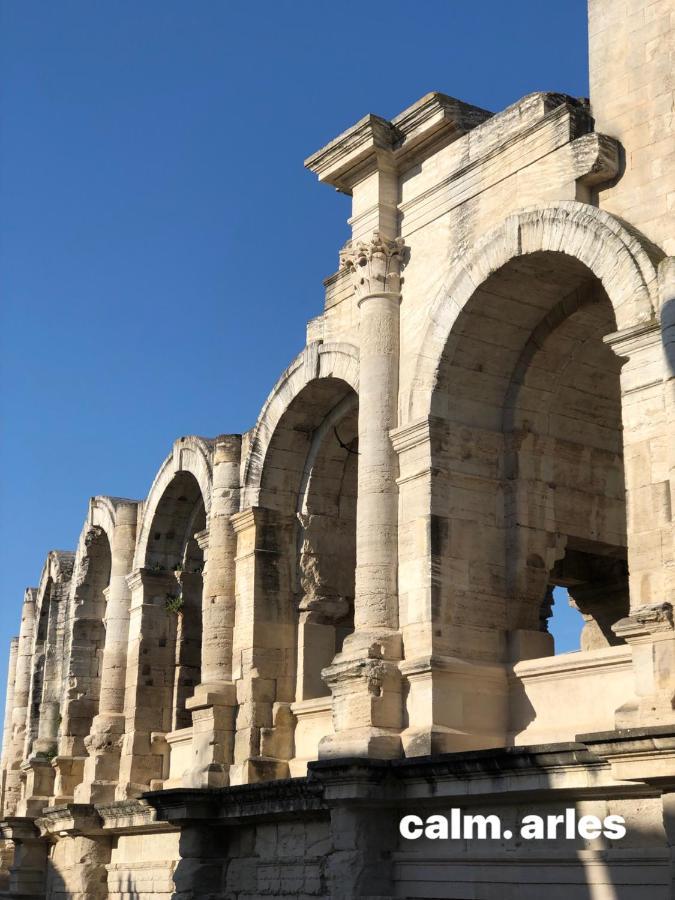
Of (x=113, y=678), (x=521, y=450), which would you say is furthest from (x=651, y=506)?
(x=113, y=678)

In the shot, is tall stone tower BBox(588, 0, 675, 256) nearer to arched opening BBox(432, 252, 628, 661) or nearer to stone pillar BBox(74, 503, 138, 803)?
arched opening BBox(432, 252, 628, 661)

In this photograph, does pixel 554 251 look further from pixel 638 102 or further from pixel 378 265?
pixel 378 265

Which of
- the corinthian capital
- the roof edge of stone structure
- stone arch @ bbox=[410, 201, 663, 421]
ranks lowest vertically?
stone arch @ bbox=[410, 201, 663, 421]

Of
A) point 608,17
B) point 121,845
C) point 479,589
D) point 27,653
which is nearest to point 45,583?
point 27,653

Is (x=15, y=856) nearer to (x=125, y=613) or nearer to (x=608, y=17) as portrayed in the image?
(x=125, y=613)

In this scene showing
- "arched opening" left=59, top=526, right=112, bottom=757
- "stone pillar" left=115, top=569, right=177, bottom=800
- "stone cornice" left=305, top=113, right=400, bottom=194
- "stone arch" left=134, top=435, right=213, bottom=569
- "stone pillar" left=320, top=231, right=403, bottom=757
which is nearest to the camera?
"stone pillar" left=320, top=231, right=403, bottom=757

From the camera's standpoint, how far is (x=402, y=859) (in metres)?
10.3

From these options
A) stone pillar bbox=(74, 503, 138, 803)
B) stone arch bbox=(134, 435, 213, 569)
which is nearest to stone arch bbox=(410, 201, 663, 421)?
stone arch bbox=(134, 435, 213, 569)

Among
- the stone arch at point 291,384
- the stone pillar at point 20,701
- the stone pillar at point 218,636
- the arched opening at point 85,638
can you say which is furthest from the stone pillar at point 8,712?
the stone arch at point 291,384

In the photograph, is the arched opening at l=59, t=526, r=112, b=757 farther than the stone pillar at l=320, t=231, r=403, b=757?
Yes

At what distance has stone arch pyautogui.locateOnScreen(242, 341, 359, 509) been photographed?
12969 millimetres

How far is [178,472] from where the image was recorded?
637 inches

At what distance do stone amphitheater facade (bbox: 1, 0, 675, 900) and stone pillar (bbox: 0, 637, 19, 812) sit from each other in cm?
659

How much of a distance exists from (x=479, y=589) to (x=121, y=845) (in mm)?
6842
